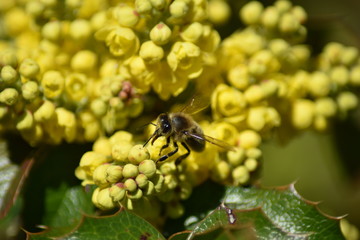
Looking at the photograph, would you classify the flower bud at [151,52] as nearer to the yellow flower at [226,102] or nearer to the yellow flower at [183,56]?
the yellow flower at [183,56]

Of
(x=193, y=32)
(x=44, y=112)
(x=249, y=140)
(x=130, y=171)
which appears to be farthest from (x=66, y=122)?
(x=249, y=140)

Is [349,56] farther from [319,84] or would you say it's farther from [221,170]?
[221,170]

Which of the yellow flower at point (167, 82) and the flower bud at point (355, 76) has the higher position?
the yellow flower at point (167, 82)

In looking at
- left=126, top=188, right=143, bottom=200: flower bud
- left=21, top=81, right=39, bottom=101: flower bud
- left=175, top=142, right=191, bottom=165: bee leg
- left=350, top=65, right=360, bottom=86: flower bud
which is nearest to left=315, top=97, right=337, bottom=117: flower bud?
left=350, top=65, right=360, bottom=86: flower bud

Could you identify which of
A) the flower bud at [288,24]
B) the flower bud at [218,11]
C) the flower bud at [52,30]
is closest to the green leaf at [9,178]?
the flower bud at [52,30]

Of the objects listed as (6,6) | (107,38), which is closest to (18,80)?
(107,38)

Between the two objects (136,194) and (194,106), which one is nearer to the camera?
(136,194)
